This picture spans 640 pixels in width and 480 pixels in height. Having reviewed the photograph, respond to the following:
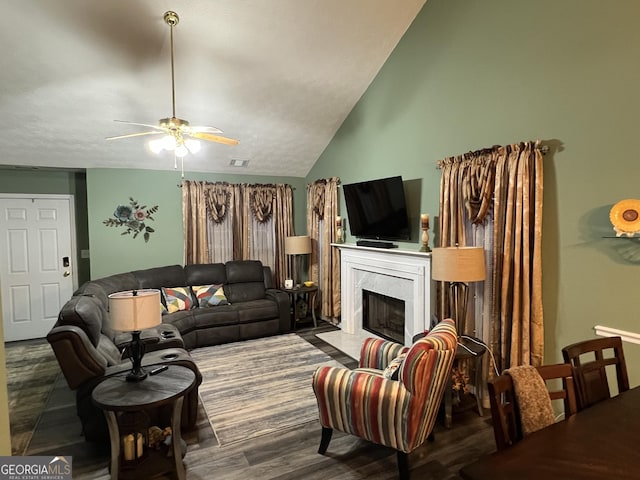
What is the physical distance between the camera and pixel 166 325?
161 inches

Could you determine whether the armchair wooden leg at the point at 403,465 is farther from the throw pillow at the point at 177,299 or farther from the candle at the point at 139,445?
the throw pillow at the point at 177,299

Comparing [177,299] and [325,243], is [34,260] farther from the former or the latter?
[325,243]

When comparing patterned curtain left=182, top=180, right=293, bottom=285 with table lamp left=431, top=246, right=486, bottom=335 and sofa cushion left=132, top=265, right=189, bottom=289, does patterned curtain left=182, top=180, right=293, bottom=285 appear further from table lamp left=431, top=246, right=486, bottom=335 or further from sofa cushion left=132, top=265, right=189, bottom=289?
table lamp left=431, top=246, right=486, bottom=335

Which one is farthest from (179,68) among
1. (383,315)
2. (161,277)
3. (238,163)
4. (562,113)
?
(383,315)

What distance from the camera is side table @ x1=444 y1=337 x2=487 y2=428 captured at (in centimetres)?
274

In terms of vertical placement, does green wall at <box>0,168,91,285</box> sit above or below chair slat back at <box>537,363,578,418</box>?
above

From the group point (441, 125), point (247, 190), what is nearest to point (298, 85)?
point (441, 125)

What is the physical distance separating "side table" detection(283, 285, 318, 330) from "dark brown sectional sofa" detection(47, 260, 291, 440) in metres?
0.18

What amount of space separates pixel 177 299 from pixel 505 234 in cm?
421

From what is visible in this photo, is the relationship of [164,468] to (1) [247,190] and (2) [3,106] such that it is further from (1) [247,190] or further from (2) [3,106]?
(1) [247,190]

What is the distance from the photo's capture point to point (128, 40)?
127 inches

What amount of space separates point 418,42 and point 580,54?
1.79 meters

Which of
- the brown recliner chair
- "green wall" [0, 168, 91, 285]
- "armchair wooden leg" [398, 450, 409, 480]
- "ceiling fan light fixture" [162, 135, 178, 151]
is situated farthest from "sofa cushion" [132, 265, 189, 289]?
"armchair wooden leg" [398, 450, 409, 480]

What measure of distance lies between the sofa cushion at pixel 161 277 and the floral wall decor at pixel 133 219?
0.64m
